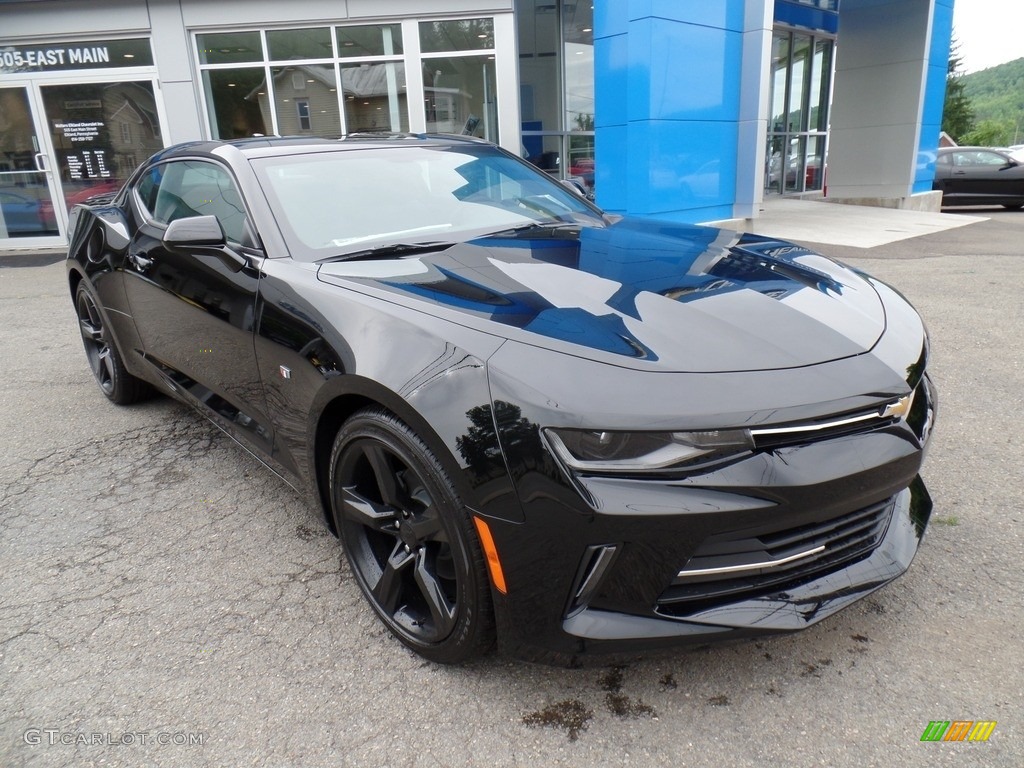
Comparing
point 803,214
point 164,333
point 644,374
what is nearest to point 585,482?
point 644,374

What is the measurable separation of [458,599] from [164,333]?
220 centimetres

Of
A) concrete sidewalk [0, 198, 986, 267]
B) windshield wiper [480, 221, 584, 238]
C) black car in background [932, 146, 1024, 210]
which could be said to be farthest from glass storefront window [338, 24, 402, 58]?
black car in background [932, 146, 1024, 210]

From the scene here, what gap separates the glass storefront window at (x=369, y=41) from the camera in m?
10.9

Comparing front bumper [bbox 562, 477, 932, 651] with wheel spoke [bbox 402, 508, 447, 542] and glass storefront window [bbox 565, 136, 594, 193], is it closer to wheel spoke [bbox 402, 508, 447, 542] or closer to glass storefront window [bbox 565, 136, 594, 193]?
wheel spoke [bbox 402, 508, 447, 542]

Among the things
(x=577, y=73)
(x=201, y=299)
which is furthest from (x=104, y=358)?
(x=577, y=73)

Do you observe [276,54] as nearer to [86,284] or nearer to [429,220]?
[86,284]

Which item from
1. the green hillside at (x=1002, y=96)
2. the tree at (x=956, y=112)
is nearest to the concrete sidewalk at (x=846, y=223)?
the tree at (x=956, y=112)

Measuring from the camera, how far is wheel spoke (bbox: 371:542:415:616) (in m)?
2.10

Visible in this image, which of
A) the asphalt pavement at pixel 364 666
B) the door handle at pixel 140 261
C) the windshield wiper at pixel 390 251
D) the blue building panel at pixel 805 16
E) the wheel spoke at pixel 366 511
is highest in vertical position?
the blue building panel at pixel 805 16

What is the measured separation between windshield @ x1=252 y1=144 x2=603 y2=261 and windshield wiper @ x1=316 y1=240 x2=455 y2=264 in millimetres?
39

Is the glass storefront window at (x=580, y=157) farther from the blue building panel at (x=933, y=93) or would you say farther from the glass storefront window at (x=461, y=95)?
the blue building panel at (x=933, y=93)

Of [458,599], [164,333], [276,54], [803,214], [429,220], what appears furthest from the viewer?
[803,214]

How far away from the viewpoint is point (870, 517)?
1.89 m

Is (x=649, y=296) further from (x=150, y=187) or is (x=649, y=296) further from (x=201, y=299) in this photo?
(x=150, y=187)
